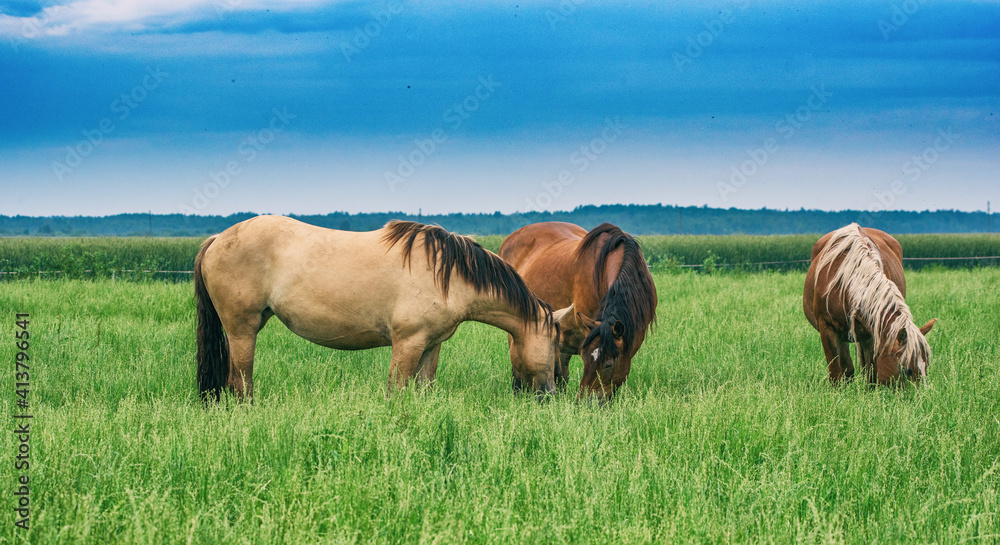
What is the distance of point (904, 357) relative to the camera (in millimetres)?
4863

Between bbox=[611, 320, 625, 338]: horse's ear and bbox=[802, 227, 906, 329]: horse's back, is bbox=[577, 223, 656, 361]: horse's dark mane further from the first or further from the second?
bbox=[802, 227, 906, 329]: horse's back

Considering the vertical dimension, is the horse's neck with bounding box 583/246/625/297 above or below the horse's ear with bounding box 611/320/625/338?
above

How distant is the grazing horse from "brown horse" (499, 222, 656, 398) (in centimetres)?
35

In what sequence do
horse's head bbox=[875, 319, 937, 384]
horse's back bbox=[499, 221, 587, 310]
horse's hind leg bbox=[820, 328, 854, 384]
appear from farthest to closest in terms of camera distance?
1. horse's back bbox=[499, 221, 587, 310]
2. horse's hind leg bbox=[820, 328, 854, 384]
3. horse's head bbox=[875, 319, 937, 384]

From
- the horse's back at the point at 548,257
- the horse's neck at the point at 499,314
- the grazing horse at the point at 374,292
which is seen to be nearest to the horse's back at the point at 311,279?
the grazing horse at the point at 374,292

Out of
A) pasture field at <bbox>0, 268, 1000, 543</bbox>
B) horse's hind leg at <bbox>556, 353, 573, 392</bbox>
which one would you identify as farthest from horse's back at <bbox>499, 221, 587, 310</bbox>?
pasture field at <bbox>0, 268, 1000, 543</bbox>

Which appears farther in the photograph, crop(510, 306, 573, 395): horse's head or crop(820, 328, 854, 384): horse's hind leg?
crop(820, 328, 854, 384): horse's hind leg

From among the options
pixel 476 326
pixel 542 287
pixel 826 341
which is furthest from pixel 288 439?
pixel 476 326

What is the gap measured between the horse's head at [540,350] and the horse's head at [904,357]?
8.47 feet

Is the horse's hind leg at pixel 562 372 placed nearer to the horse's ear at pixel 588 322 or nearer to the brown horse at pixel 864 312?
the horse's ear at pixel 588 322

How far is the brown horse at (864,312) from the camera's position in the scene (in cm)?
495

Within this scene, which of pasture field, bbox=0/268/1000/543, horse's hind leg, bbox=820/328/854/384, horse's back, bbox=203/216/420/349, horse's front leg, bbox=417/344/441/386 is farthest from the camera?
horse's hind leg, bbox=820/328/854/384

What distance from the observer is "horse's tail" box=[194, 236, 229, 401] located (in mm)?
5395

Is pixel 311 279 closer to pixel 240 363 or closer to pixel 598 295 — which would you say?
pixel 240 363
